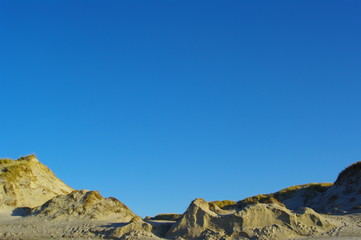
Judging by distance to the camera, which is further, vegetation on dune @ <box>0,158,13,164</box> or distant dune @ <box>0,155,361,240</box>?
vegetation on dune @ <box>0,158,13,164</box>

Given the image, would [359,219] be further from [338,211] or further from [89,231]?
[89,231]

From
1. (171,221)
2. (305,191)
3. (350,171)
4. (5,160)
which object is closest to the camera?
(171,221)

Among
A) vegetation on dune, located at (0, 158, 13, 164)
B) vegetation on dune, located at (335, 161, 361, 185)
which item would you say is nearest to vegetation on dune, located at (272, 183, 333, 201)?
vegetation on dune, located at (335, 161, 361, 185)

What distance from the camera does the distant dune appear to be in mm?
23094

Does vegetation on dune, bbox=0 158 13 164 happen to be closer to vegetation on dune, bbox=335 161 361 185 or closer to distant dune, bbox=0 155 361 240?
distant dune, bbox=0 155 361 240

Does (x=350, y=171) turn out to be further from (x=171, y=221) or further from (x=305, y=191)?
(x=171, y=221)

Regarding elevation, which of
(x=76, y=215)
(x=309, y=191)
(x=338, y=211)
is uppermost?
(x=309, y=191)

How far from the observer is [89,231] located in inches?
1001

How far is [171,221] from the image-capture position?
92.6ft

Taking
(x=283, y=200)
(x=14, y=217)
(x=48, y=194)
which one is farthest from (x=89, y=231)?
(x=283, y=200)

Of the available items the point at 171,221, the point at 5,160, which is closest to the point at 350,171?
the point at 171,221

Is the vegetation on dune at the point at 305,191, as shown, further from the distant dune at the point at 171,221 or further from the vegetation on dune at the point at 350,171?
the distant dune at the point at 171,221

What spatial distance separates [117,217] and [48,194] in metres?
12.7

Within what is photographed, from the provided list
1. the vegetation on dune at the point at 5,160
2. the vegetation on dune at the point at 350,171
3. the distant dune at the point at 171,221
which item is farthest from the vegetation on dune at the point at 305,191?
the vegetation on dune at the point at 5,160
